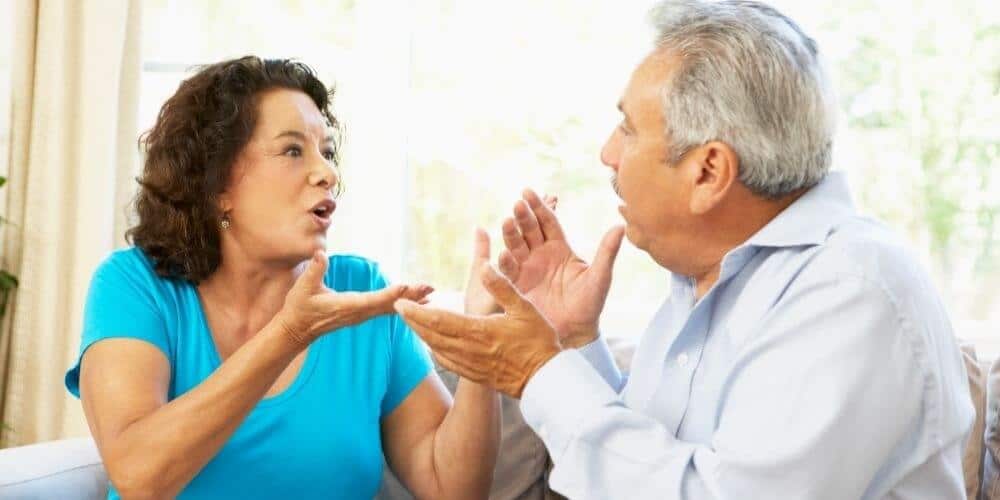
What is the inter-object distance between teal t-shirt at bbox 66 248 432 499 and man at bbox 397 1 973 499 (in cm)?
52

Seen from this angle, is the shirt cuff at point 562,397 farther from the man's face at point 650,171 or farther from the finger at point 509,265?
the finger at point 509,265

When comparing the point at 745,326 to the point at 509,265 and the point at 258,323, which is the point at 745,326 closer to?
the point at 509,265

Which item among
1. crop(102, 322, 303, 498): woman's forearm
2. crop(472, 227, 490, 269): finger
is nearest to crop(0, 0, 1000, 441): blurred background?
crop(472, 227, 490, 269): finger

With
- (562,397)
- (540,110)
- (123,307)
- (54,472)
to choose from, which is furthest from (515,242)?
(540,110)

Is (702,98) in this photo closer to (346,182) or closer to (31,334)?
(346,182)

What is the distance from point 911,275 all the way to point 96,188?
8.90ft

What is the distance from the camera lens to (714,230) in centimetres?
175

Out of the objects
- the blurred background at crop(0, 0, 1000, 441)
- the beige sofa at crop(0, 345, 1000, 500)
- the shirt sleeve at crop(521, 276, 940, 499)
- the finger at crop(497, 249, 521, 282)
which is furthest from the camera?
the blurred background at crop(0, 0, 1000, 441)

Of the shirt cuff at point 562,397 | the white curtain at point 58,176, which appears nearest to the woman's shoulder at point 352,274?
the shirt cuff at point 562,397

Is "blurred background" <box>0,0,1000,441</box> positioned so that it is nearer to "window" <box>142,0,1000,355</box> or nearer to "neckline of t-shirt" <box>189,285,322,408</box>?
"window" <box>142,0,1000,355</box>

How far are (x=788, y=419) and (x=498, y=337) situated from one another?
38cm

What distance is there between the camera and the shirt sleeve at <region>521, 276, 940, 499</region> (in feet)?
4.76

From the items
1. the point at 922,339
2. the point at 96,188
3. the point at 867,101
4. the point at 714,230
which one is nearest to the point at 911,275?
the point at 922,339

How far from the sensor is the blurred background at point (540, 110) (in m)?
3.57
